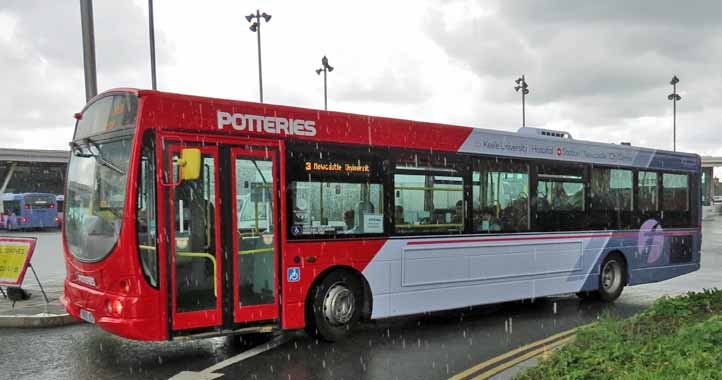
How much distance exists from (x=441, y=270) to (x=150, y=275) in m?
4.33

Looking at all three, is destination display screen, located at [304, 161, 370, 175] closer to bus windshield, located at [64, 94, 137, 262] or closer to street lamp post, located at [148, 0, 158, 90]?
bus windshield, located at [64, 94, 137, 262]

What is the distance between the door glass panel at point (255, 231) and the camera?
7.59 meters

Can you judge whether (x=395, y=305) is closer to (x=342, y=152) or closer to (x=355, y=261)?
(x=355, y=261)

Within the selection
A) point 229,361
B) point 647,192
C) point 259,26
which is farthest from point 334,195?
point 259,26

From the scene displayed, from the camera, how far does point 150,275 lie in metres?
6.91

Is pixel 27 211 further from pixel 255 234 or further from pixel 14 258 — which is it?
pixel 255 234

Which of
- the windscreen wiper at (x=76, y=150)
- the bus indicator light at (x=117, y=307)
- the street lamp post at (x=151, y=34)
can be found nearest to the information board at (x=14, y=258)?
the windscreen wiper at (x=76, y=150)

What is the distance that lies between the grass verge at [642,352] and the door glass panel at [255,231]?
131 inches

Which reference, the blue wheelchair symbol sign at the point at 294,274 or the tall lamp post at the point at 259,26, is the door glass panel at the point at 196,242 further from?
the tall lamp post at the point at 259,26

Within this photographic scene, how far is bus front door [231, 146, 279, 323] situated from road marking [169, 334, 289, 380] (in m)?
0.42

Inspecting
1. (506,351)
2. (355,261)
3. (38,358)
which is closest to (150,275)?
(38,358)

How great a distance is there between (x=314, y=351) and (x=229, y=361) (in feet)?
3.57

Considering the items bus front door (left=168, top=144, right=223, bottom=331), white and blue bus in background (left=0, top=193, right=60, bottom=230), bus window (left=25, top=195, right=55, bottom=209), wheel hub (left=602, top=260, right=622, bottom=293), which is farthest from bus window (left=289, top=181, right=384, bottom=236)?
bus window (left=25, top=195, right=55, bottom=209)

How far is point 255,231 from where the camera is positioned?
25.4ft
